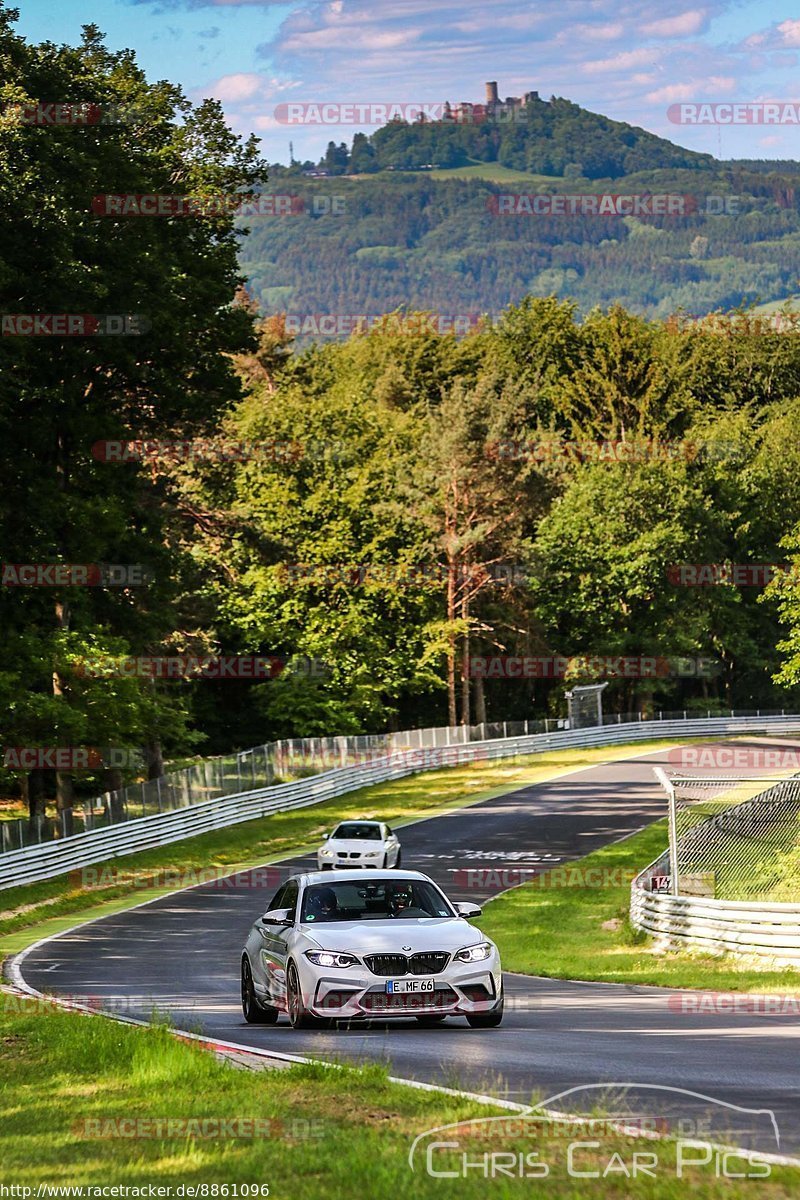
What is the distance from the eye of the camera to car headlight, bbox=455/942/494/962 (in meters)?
13.8

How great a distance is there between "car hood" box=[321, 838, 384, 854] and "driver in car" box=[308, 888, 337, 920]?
72.2ft

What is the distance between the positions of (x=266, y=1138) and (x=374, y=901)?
22.9 ft

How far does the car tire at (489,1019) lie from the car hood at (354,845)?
74.9 ft

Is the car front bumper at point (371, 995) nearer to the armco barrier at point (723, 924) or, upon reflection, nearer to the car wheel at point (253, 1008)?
the car wheel at point (253, 1008)

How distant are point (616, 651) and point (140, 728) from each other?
175ft

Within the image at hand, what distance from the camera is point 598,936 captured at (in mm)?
27656

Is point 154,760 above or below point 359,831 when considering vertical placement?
below
